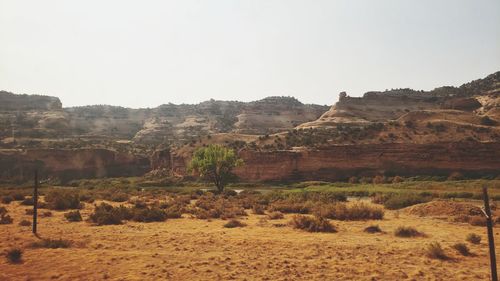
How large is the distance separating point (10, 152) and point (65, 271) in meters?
72.9

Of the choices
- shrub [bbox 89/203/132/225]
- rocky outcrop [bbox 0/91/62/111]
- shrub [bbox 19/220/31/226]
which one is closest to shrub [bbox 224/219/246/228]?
shrub [bbox 89/203/132/225]

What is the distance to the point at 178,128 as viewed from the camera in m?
130

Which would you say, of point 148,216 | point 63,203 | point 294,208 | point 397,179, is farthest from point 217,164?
point 397,179

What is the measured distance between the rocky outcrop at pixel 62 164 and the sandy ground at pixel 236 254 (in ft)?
191

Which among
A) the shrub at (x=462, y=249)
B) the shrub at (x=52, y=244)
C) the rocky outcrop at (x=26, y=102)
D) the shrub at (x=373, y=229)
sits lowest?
the shrub at (x=373, y=229)

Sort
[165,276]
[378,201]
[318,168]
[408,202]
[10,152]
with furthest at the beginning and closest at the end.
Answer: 1. [10,152]
2. [318,168]
3. [378,201]
4. [408,202]
5. [165,276]

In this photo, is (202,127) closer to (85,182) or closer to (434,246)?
(85,182)

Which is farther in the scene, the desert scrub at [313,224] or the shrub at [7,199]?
the shrub at [7,199]

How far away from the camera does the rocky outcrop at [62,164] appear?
233 feet

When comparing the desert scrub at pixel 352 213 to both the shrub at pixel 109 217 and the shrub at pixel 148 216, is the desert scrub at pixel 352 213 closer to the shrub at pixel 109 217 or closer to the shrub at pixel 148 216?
the shrub at pixel 148 216

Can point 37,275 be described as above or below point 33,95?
below

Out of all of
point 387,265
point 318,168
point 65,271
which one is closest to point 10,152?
point 318,168

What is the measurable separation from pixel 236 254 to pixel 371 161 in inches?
1812

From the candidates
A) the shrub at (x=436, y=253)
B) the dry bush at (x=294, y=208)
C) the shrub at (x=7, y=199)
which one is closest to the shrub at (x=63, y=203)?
the shrub at (x=7, y=199)
